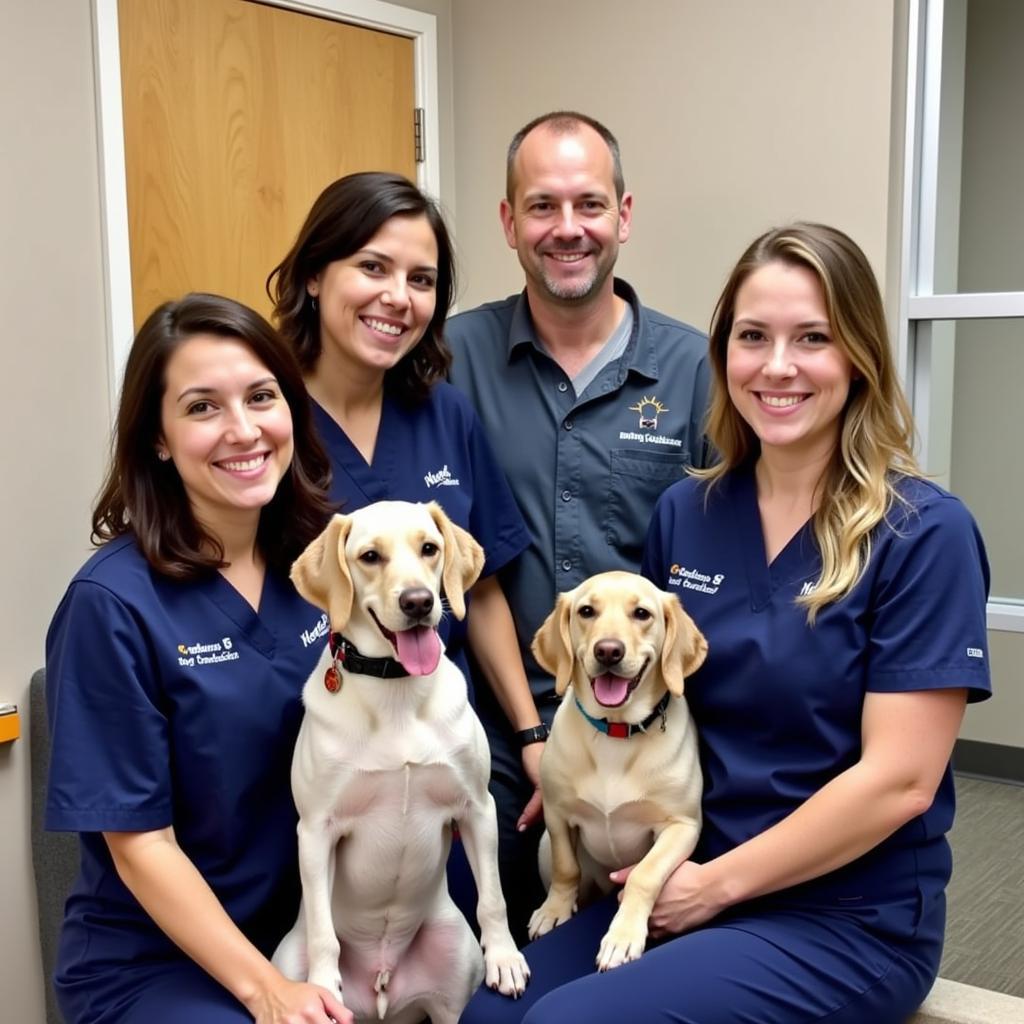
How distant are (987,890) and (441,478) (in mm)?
2091

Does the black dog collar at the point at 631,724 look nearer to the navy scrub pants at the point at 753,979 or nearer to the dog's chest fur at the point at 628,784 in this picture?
the dog's chest fur at the point at 628,784

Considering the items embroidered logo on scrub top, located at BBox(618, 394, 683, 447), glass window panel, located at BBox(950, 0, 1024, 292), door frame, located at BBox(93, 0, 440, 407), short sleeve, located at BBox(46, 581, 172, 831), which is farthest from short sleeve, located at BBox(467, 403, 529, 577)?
glass window panel, located at BBox(950, 0, 1024, 292)

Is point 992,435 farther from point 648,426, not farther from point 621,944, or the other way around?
point 621,944

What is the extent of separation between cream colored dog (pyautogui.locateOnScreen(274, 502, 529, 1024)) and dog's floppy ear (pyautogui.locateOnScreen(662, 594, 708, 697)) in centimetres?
28

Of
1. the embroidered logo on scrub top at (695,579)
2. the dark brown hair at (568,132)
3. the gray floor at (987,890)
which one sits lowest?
the gray floor at (987,890)

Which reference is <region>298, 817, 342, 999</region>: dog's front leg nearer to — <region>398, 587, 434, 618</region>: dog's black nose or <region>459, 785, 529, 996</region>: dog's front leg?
<region>459, 785, 529, 996</region>: dog's front leg

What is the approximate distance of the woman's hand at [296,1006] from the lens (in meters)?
1.45

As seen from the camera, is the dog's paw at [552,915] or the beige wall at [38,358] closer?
the dog's paw at [552,915]

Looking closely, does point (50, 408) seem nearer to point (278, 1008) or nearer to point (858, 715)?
point (278, 1008)

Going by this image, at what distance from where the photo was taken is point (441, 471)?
2.06 metres

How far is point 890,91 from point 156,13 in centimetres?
175

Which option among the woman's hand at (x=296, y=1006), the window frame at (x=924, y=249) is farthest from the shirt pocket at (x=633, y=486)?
the woman's hand at (x=296, y=1006)

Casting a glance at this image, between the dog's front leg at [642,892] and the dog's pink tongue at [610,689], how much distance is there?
0.21 metres

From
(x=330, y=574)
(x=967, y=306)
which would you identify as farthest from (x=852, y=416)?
(x=967, y=306)
